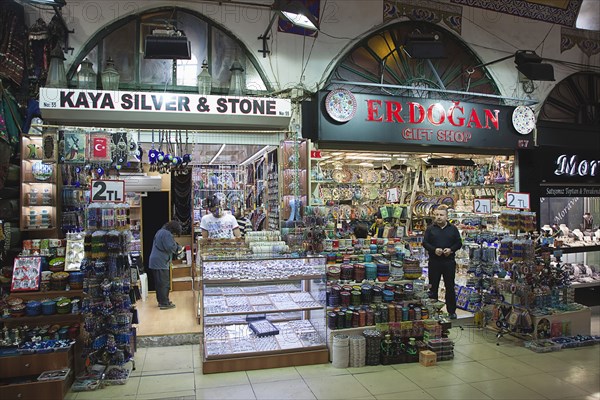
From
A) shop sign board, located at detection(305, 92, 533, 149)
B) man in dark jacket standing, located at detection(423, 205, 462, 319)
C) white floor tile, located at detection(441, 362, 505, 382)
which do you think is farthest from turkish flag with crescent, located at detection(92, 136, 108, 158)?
white floor tile, located at detection(441, 362, 505, 382)

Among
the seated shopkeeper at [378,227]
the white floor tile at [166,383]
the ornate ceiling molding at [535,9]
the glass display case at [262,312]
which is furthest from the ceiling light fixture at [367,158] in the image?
the white floor tile at [166,383]

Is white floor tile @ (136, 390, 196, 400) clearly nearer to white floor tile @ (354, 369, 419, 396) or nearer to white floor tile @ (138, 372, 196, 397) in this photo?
white floor tile @ (138, 372, 196, 397)

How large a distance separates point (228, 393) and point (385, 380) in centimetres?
160

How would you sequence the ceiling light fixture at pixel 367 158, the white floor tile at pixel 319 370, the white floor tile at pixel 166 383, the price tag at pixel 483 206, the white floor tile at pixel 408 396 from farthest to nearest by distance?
the ceiling light fixture at pixel 367 158 < the price tag at pixel 483 206 < the white floor tile at pixel 319 370 < the white floor tile at pixel 166 383 < the white floor tile at pixel 408 396

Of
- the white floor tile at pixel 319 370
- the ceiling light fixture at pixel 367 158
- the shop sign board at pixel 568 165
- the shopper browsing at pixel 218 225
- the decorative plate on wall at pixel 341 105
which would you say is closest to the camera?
the white floor tile at pixel 319 370

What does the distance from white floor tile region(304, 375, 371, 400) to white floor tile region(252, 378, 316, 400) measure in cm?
7

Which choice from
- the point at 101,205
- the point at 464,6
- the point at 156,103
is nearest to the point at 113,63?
the point at 156,103

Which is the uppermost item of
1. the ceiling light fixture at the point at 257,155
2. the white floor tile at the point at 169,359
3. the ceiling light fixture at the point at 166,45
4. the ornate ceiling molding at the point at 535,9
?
the ornate ceiling molding at the point at 535,9

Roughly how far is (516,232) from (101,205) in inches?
214

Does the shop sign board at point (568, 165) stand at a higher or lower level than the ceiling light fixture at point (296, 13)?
lower

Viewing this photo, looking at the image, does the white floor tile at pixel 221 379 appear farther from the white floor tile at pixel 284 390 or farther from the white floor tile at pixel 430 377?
the white floor tile at pixel 430 377

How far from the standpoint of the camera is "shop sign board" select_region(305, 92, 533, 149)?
721cm

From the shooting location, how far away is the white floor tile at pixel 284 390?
4289 mm

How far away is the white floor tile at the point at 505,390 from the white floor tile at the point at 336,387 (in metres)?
1.17
